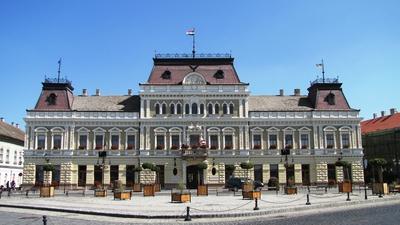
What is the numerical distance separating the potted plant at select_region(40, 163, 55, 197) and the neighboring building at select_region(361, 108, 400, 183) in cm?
4074

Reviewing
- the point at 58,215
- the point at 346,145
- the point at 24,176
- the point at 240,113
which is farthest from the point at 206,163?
the point at 58,215

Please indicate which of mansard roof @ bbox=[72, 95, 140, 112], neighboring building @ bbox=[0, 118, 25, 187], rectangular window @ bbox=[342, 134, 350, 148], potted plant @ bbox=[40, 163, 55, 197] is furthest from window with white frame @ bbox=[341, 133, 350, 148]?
neighboring building @ bbox=[0, 118, 25, 187]

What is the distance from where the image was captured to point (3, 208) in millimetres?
27719

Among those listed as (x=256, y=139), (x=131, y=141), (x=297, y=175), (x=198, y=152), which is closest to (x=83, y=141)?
(x=131, y=141)

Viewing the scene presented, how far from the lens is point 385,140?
Result: 6644 centimetres

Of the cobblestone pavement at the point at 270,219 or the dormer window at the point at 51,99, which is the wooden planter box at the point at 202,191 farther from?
the dormer window at the point at 51,99

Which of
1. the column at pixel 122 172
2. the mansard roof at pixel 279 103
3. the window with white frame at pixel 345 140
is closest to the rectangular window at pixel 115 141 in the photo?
the column at pixel 122 172

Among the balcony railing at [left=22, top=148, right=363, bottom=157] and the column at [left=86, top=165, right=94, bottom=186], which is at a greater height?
the balcony railing at [left=22, top=148, right=363, bottom=157]

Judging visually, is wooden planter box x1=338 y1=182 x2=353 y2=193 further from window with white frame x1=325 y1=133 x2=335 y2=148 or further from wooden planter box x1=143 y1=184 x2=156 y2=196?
window with white frame x1=325 y1=133 x2=335 y2=148

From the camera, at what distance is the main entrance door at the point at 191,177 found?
172 feet

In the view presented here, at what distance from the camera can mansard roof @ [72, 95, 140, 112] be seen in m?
55.1

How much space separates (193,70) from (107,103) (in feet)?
37.6

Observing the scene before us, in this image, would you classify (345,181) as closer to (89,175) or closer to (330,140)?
(330,140)

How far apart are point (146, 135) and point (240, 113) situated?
1130 cm
